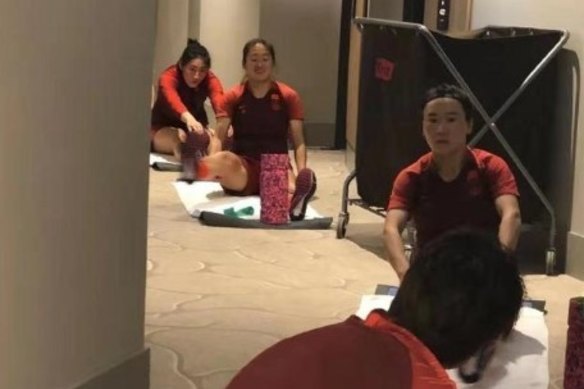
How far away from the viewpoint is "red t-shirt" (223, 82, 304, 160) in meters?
4.51

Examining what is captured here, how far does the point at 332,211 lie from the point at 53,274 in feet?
8.90

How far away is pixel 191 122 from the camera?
5.41 metres

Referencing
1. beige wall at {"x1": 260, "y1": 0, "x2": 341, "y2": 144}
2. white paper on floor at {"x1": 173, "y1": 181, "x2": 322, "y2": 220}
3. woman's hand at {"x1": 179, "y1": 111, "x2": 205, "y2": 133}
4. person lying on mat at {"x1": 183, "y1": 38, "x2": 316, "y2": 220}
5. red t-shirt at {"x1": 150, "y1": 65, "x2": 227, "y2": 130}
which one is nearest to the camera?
white paper on floor at {"x1": 173, "y1": 181, "x2": 322, "y2": 220}

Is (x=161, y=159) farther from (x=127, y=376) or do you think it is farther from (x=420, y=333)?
(x=420, y=333)

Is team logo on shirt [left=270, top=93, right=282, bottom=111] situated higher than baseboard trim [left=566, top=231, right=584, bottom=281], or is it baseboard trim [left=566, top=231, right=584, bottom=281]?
team logo on shirt [left=270, top=93, right=282, bottom=111]

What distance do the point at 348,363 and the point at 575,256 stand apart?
2.43 m

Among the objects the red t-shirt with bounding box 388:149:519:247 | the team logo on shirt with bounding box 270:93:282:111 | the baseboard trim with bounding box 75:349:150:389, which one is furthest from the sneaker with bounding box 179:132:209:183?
the baseboard trim with bounding box 75:349:150:389

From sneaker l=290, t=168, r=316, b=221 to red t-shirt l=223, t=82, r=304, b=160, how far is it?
0.37 metres

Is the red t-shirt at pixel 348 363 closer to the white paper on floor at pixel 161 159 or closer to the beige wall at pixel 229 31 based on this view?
the white paper on floor at pixel 161 159

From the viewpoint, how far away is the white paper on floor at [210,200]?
169 inches

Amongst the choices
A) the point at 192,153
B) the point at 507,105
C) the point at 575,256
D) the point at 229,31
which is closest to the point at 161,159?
the point at 192,153

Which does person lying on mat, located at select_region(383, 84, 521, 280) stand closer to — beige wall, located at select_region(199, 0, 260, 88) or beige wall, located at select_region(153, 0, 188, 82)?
beige wall, located at select_region(199, 0, 260, 88)

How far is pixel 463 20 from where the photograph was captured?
14.8 ft

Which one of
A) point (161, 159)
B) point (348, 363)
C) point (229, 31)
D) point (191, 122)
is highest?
point (229, 31)
